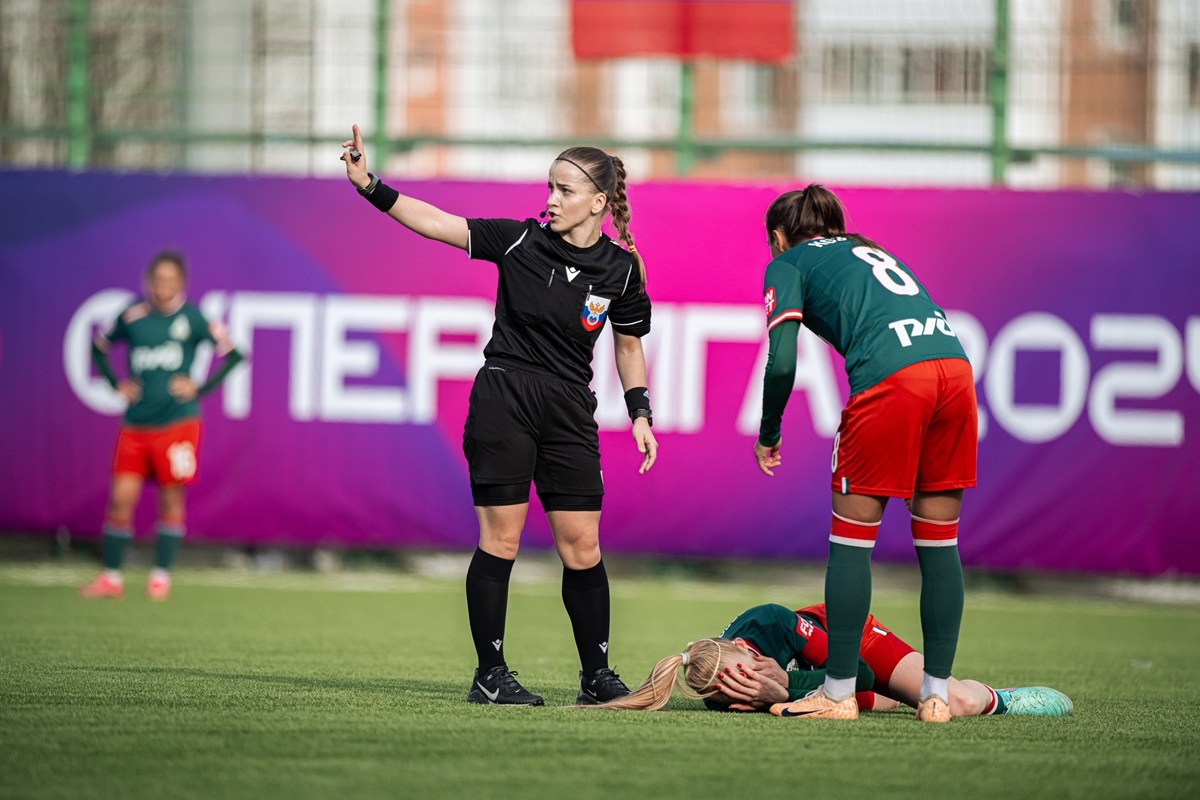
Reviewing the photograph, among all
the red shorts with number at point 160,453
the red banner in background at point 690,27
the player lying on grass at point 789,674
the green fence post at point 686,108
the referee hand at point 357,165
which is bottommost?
the player lying on grass at point 789,674

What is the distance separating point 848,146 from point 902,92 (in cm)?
652

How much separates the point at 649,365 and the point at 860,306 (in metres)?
5.86

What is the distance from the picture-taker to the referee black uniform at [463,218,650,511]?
5398 mm

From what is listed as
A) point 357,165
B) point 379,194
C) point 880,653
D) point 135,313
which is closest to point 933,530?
point 880,653

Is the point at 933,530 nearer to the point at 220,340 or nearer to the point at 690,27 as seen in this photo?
the point at 220,340

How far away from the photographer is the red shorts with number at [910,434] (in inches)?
198

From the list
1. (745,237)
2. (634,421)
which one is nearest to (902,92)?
(745,237)

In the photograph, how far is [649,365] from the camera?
435 inches

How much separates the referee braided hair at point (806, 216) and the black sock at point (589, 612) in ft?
4.37

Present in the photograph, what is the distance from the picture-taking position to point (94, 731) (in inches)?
179

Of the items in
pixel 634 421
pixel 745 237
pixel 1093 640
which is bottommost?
pixel 1093 640

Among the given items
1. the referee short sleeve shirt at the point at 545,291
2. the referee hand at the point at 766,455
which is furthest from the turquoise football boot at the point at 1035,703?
the referee short sleeve shirt at the point at 545,291

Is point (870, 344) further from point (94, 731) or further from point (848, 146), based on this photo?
point (848, 146)

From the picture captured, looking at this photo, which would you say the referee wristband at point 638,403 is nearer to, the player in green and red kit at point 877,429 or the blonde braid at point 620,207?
the blonde braid at point 620,207
